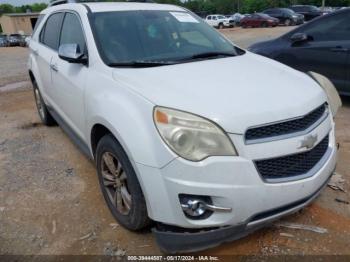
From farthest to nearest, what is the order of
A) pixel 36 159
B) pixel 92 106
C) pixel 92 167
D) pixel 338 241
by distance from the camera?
pixel 36 159
pixel 92 167
pixel 92 106
pixel 338 241

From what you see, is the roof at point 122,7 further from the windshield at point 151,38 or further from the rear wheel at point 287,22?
the rear wheel at point 287,22

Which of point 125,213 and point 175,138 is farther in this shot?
point 125,213

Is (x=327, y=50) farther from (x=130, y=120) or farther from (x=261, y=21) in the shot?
(x=261, y=21)

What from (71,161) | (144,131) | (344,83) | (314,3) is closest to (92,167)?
(71,161)

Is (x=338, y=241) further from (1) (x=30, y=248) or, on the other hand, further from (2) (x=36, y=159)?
(2) (x=36, y=159)

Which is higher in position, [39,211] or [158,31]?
[158,31]

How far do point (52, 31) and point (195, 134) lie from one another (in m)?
3.15

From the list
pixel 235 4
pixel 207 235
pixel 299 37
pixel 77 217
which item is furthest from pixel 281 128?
pixel 235 4

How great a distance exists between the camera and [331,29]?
5.62m

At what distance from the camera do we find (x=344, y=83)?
5.42 metres

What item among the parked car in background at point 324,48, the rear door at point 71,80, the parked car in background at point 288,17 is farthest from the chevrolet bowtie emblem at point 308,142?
the parked car in background at point 288,17

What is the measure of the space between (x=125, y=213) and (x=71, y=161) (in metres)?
1.72

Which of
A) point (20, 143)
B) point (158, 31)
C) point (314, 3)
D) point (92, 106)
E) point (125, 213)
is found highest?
point (158, 31)

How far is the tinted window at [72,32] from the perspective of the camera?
11.4ft
